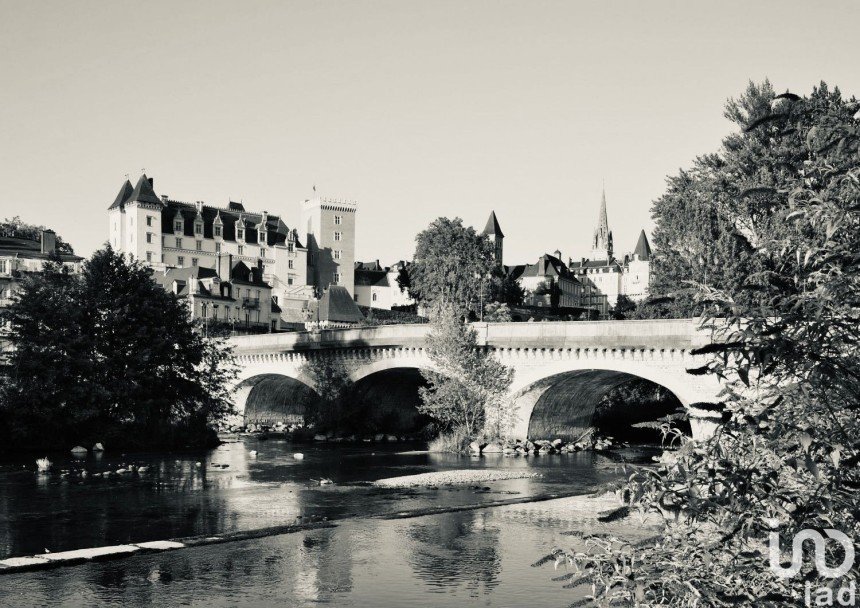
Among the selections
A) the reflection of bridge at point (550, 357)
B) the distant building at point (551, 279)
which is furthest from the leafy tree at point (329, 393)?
the distant building at point (551, 279)

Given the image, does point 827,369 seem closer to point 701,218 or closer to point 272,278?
point 701,218

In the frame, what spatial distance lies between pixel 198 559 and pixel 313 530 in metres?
3.81

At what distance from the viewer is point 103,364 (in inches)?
1623

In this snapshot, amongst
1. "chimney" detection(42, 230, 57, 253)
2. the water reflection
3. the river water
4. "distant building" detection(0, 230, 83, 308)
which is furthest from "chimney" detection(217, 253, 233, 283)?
the river water

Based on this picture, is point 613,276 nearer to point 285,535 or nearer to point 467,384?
point 467,384

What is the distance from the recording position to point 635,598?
6352 millimetres

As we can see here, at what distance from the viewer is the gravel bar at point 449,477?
A: 3138 cm

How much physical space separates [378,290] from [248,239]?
19.6 metres

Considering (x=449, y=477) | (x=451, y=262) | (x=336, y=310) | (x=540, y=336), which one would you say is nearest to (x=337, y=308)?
(x=336, y=310)

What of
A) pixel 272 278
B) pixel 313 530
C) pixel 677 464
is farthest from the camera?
pixel 272 278

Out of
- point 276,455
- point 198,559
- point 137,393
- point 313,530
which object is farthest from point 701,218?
point 198,559

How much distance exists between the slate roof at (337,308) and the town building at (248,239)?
8.79 m

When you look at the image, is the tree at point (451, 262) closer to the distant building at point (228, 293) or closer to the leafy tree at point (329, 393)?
→ the distant building at point (228, 293)

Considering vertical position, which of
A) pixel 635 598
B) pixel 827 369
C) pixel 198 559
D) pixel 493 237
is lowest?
pixel 198 559
